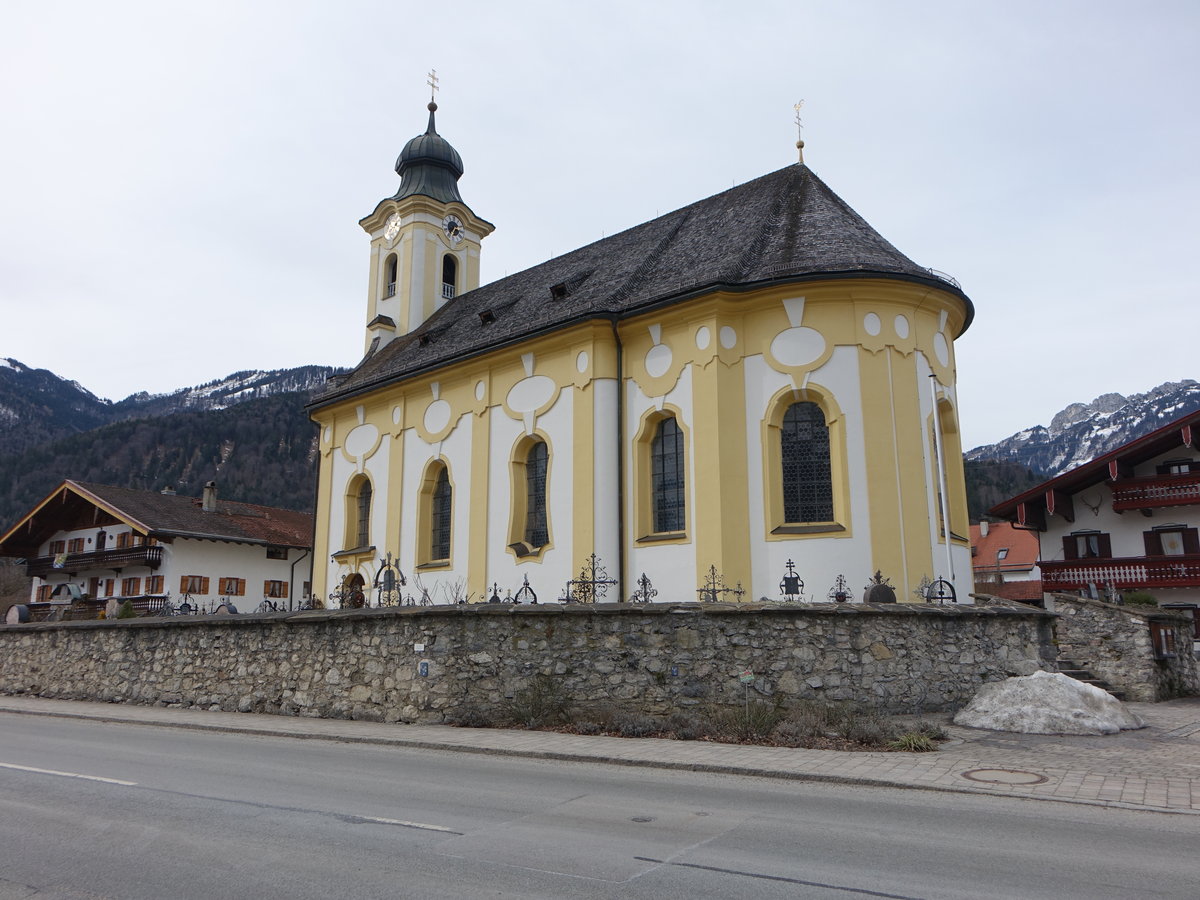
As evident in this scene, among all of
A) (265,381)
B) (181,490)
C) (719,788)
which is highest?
(265,381)

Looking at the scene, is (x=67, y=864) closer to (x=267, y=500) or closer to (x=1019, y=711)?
(x=1019, y=711)

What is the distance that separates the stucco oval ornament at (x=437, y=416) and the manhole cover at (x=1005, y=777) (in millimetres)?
17620

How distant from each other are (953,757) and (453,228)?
28051 millimetres

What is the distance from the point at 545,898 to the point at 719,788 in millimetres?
4054

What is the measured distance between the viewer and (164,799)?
812cm

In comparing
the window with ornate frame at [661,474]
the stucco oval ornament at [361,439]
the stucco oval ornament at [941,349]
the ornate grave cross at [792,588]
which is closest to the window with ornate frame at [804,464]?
the ornate grave cross at [792,588]

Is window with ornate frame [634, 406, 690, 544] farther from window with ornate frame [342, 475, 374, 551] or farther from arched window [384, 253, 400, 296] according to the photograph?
arched window [384, 253, 400, 296]

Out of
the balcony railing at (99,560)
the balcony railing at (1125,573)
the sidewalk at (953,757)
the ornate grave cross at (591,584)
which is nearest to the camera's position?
the sidewalk at (953,757)

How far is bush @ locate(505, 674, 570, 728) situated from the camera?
13.0 meters

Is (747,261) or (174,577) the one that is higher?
(747,261)

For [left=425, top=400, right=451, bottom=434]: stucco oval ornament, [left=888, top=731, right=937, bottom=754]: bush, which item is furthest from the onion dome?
[left=888, top=731, right=937, bottom=754]: bush

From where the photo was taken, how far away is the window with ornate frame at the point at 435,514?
24.2m

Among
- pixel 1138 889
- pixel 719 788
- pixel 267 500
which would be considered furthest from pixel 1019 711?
pixel 267 500

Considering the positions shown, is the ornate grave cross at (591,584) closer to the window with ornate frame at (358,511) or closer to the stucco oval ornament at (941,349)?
the stucco oval ornament at (941,349)
